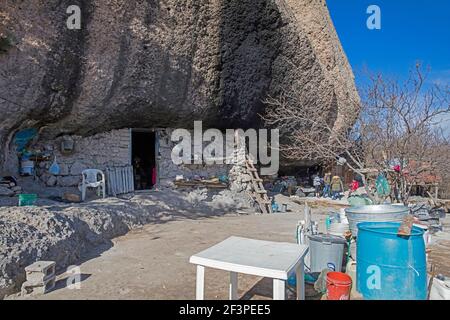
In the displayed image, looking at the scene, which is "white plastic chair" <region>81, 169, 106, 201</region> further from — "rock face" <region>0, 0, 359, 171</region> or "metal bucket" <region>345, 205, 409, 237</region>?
"metal bucket" <region>345, 205, 409, 237</region>

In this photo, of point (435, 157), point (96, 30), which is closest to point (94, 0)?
point (96, 30)

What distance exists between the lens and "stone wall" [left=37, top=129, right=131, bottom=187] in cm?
826

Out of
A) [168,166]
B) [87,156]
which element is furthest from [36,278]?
[168,166]

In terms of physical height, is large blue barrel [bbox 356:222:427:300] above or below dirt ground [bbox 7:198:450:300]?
above

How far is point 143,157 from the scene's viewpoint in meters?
13.1

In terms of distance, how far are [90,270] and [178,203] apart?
198 inches

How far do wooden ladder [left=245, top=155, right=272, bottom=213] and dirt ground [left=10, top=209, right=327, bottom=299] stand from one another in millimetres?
3193

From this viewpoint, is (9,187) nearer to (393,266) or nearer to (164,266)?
(164,266)

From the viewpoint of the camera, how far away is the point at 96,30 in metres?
7.45

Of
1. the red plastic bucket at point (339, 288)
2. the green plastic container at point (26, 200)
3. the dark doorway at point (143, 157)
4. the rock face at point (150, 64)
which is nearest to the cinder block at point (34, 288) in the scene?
the red plastic bucket at point (339, 288)

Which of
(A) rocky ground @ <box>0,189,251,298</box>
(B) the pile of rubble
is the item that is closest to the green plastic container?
(A) rocky ground @ <box>0,189,251,298</box>

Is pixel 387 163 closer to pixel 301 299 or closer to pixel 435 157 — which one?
pixel 435 157

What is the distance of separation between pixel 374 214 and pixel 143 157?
10.7 metres
